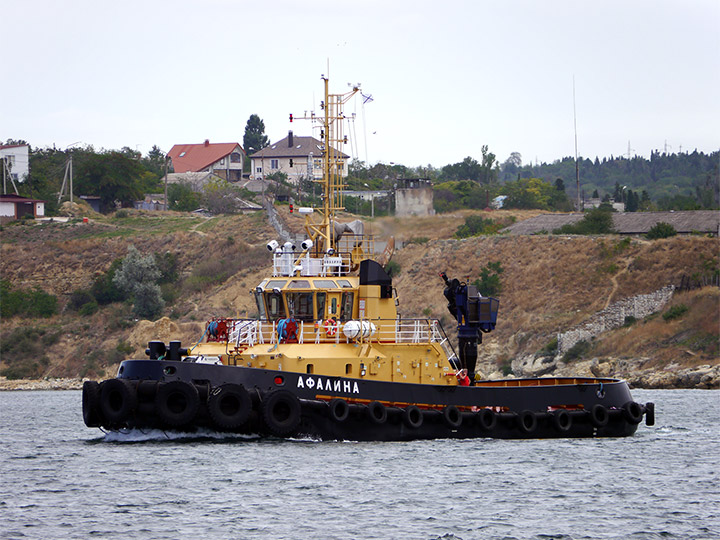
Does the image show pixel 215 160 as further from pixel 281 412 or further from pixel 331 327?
pixel 281 412

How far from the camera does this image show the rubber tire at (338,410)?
23250mm

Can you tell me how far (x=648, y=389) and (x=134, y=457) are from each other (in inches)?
1389

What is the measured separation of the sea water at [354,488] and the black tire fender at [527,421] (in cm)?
52

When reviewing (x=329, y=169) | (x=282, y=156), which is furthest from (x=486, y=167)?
(x=329, y=169)

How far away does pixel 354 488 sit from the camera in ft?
64.4

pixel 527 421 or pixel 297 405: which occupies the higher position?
pixel 297 405

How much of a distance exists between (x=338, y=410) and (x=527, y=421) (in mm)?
5126

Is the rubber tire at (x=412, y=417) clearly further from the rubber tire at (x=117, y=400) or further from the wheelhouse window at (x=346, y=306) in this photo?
the rubber tire at (x=117, y=400)

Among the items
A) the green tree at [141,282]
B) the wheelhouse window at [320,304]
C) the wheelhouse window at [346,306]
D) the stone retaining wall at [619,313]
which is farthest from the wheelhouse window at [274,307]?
the green tree at [141,282]

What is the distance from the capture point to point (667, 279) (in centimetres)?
6253

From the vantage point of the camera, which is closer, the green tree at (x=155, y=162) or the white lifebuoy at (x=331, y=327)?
the white lifebuoy at (x=331, y=327)

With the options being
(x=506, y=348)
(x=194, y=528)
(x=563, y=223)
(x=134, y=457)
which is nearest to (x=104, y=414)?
(x=134, y=457)

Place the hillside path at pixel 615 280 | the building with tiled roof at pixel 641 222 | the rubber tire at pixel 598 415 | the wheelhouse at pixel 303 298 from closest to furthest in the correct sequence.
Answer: the wheelhouse at pixel 303 298, the rubber tire at pixel 598 415, the hillside path at pixel 615 280, the building with tiled roof at pixel 641 222

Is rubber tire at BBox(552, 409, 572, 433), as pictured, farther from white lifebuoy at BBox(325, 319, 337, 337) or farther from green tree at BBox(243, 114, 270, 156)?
green tree at BBox(243, 114, 270, 156)
